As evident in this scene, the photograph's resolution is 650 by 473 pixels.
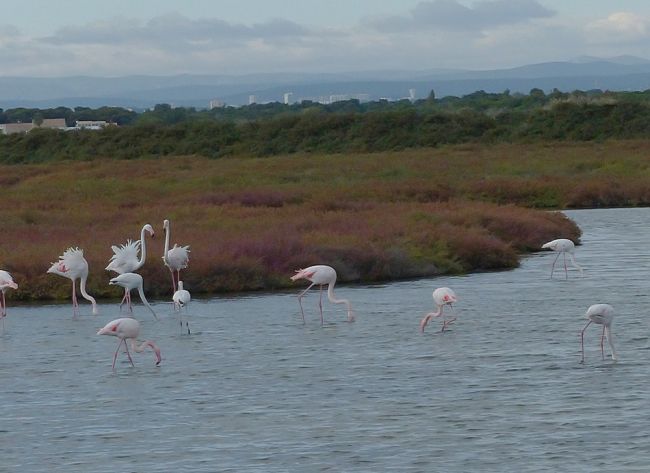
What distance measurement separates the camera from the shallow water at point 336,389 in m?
12.3

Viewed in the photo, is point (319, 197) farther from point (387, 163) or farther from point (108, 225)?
point (387, 163)

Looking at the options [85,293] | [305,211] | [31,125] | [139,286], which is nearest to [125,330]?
[139,286]

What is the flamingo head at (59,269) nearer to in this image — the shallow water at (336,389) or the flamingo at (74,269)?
the flamingo at (74,269)

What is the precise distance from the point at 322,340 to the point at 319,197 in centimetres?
1765

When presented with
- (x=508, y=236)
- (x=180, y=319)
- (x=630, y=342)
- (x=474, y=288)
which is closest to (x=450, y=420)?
(x=630, y=342)

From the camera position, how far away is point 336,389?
14984 millimetres

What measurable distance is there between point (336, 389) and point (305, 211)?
16.4 meters

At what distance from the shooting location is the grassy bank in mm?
23484

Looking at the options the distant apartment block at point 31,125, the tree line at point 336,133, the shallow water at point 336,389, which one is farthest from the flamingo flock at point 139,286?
the distant apartment block at point 31,125

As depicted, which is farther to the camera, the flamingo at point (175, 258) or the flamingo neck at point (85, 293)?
the flamingo at point (175, 258)

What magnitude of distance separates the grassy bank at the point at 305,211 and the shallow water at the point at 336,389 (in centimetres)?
175

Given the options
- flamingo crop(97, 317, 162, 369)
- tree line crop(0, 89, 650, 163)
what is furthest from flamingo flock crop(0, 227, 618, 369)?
tree line crop(0, 89, 650, 163)

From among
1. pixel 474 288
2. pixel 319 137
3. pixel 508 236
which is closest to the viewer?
pixel 474 288

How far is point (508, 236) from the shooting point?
28.9m
